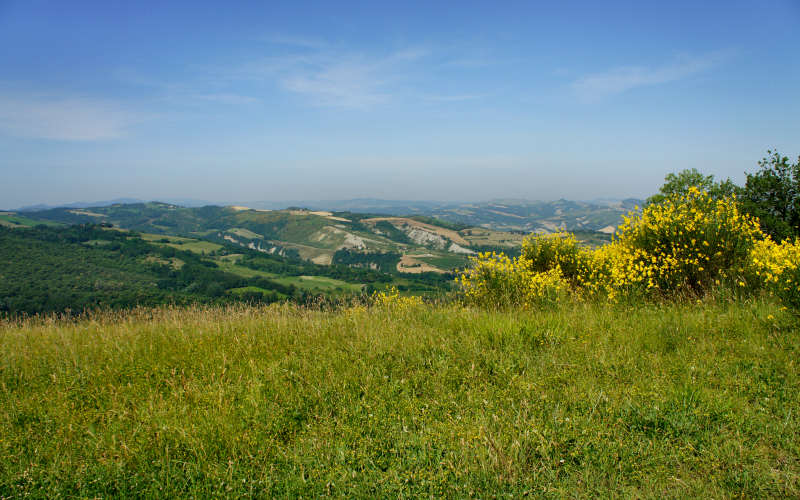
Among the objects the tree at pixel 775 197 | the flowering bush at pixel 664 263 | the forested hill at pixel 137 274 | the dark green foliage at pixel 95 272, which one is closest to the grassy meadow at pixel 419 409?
the flowering bush at pixel 664 263

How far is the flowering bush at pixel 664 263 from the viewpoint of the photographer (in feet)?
25.1

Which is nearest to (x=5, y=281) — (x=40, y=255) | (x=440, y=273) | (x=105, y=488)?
(x=40, y=255)

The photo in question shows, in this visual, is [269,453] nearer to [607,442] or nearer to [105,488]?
[105,488]

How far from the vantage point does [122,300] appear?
76.1 meters

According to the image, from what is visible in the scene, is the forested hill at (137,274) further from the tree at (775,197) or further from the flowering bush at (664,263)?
the flowering bush at (664,263)

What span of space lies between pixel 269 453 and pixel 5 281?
6825 inches

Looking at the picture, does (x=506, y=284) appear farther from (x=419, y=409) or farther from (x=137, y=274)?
(x=137, y=274)

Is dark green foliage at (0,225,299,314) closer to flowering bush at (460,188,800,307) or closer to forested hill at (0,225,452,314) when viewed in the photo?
forested hill at (0,225,452,314)

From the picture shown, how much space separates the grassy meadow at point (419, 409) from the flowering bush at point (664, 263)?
5.29 ft

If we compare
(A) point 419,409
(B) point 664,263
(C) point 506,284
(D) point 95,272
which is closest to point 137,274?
(D) point 95,272

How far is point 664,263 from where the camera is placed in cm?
809

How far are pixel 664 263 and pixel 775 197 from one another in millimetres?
30632

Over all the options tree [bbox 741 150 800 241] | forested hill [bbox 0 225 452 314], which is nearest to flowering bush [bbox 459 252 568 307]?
tree [bbox 741 150 800 241]

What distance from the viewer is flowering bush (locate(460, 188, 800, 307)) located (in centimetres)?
766
